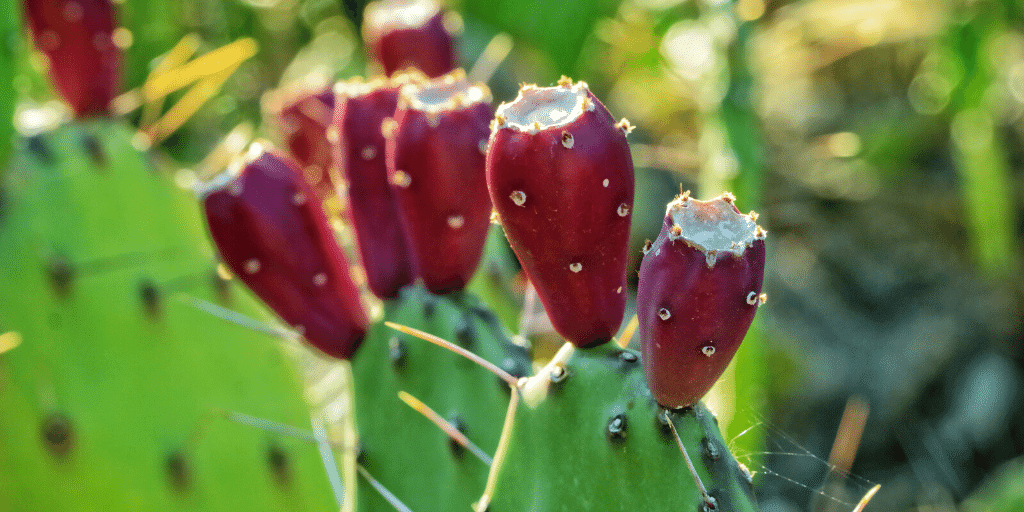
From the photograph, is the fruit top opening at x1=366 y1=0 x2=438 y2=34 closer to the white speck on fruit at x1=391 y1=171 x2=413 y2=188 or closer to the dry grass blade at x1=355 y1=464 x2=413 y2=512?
the white speck on fruit at x1=391 y1=171 x2=413 y2=188

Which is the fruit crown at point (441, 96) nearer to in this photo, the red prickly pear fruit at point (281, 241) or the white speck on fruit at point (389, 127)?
the white speck on fruit at point (389, 127)

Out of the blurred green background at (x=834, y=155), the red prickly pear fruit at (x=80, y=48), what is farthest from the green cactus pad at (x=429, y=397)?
the blurred green background at (x=834, y=155)

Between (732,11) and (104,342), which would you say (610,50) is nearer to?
(732,11)

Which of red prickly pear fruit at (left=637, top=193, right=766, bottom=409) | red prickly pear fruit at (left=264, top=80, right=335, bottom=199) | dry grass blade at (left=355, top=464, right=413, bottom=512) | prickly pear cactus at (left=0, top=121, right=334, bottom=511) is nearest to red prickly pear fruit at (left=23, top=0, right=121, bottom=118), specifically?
prickly pear cactus at (left=0, top=121, right=334, bottom=511)

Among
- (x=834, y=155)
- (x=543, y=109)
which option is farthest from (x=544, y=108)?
(x=834, y=155)

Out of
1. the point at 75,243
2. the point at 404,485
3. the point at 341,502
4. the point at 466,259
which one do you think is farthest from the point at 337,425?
the point at 466,259

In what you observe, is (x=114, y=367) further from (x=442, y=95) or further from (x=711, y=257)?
(x=711, y=257)
